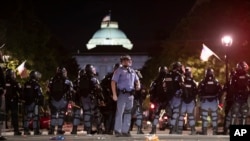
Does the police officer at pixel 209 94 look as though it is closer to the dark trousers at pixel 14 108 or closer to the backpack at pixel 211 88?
the backpack at pixel 211 88

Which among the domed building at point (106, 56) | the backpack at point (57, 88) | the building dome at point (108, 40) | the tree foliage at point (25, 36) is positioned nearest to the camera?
the backpack at point (57, 88)

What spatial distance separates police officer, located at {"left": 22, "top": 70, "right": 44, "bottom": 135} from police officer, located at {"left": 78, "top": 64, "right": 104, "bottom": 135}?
1248 millimetres

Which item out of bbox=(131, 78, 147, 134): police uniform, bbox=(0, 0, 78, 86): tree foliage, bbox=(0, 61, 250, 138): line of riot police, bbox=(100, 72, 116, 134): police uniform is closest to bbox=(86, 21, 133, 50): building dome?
bbox=(0, 0, 78, 86): tree foliage

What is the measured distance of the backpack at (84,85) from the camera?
18.8m

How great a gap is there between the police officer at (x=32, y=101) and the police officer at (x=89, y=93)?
4.09 feet

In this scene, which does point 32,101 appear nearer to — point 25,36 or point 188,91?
point 188,91

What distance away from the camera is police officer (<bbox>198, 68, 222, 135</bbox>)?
62.0 feet

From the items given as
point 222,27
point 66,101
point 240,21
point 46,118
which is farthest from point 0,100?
point 222,27

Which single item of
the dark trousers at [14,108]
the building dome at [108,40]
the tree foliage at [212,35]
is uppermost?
the building dome at [108,40]

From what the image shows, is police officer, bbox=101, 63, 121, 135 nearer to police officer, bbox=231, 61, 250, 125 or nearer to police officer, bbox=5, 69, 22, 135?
police officer, bbox=5, 69, 22, 135

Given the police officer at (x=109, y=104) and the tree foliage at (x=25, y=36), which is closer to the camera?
the police officer at (x=109, y=104)

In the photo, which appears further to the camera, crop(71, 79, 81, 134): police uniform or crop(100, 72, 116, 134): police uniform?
crop(71, 79, 81, 134): police uniform

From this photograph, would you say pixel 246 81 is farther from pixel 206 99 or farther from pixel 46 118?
pixel 46 118

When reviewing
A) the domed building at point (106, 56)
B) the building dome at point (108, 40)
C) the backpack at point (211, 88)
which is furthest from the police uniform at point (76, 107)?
the building dome at point (108, 40)
